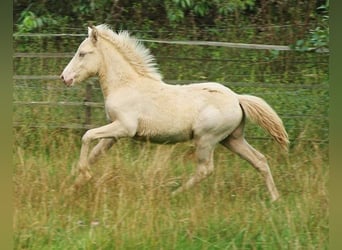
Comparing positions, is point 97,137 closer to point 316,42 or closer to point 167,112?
point 167,112

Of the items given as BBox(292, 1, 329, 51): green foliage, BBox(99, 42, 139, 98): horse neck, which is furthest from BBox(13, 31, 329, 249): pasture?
BBox(99, 42, 139, 98): horse neck

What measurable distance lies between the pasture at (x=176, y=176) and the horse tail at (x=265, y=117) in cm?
31

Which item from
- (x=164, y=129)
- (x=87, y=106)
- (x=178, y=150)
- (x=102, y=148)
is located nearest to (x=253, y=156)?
(x=164, y=129)

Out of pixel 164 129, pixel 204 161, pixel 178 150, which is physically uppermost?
pixel 164 129

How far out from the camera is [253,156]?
223 inches

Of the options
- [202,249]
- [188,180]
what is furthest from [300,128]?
[202,249]

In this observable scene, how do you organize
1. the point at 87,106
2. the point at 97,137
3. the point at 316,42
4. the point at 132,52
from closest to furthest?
the point at 97,137
the point at 132,52
the point at 316,42
the point at 87,106

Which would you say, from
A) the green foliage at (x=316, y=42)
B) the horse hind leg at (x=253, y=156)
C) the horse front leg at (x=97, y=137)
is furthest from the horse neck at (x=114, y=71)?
the green foliage at (x=316, y=42)

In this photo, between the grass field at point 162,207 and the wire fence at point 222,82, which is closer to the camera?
the grass field at point 162,207

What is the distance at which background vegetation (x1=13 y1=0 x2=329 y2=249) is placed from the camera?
3986 millimetres

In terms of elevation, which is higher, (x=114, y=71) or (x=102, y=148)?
(x=114, y=71)

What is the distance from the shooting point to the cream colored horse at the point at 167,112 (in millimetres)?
5586

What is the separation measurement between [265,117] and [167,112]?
86cm

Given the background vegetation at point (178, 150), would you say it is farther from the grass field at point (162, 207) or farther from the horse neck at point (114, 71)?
the horse neck at point (114, 71)
